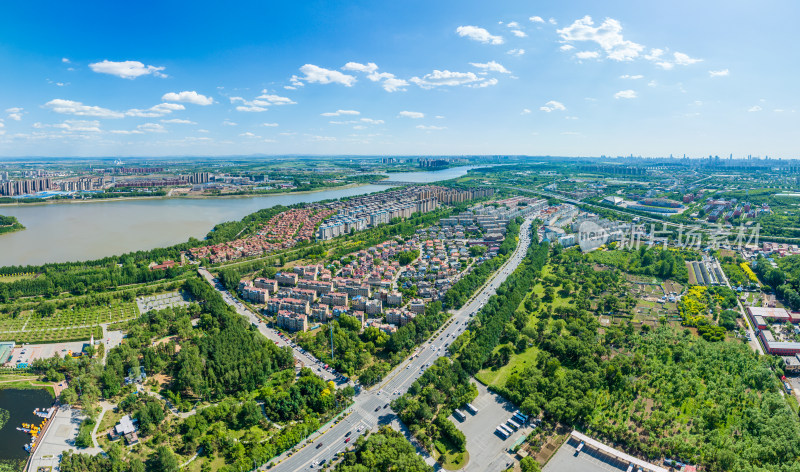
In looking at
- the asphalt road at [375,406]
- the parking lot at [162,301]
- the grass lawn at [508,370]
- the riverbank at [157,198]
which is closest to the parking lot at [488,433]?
the grass lawn at [508,370]

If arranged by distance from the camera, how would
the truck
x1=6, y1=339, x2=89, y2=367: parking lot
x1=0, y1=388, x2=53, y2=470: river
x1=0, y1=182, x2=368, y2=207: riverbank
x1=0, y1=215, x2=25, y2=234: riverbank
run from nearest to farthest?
x1=0, y1=388, x2=53, y2=470: river → the truck → x1=6, y1=339, x2=89, y2=367: parking lot → x1=0, y1=215, x2=25, y2=234: riverbank → x1=0, y1=182, x2=368, y2=207: riverbank

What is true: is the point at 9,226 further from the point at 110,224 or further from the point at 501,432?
the point at 501,432

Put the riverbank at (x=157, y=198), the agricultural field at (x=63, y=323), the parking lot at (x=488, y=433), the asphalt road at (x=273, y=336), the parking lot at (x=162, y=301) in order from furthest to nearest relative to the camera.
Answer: the riverbank at (x=157, y=198), the parking lot at (x=162, y=301), the agricultural field at (x=63, y=323), the asphalt road at (x=273, y=336), the parking lot at (x=488, y=433)

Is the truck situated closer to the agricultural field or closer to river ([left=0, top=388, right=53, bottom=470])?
river ([left=0, top=388, right=53, bottom=470])

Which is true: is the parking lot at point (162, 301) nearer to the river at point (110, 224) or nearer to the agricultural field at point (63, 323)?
the agricultural field at point (63, 323)

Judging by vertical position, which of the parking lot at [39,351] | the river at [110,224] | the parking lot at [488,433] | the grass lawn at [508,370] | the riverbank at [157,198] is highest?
the riverbank at [157,198]

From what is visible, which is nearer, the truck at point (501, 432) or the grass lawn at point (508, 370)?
the truck at point (501, 432)

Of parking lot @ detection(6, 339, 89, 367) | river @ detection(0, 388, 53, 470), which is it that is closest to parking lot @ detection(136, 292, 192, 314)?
parking lot @ detection(6, 339, 89, 367)
